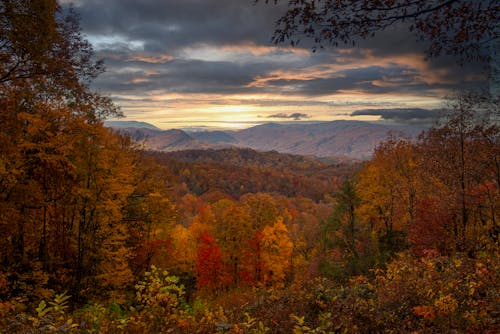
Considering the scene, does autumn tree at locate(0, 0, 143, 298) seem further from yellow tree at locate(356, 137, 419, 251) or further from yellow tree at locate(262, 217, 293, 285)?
yellow tree at locate(356, 137, 419, 251)

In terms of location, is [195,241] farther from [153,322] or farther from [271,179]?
[271,179]

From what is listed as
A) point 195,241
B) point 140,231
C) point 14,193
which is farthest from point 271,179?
point 14,193

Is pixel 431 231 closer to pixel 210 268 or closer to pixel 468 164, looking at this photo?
pixel 468 164

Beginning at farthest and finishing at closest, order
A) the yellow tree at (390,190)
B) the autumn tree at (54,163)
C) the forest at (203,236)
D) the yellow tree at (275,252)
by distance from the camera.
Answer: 1. the yellow tree at (275,252)
2. the yellow tree at (390,190)
3. the autumn tree at (54,163)
4. the forest at (203,236)

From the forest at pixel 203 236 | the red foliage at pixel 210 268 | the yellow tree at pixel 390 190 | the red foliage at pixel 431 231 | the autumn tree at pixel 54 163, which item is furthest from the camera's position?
the red foliage at pixel 210 268

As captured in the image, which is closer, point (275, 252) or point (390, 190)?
point (390, 190)

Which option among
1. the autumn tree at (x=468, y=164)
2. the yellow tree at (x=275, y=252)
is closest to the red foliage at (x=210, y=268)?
the yellow tree at (x=275, y=252)

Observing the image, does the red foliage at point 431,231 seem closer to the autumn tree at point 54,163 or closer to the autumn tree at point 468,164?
the autumn tree at point 468,164

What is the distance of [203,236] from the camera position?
1359 inches

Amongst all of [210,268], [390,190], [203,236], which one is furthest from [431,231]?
[203,236]

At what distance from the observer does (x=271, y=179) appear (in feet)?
567

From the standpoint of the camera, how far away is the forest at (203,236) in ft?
23.3

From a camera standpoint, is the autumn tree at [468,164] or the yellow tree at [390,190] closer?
the autumn tree at [468,164]

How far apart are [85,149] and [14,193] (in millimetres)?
4458
